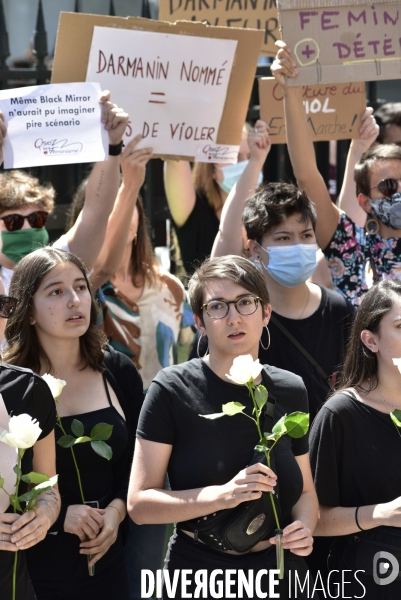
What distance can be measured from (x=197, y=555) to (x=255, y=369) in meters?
0.65

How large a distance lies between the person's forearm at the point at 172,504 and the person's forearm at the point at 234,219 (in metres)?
1.52

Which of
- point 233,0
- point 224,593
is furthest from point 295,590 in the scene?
point 233,0

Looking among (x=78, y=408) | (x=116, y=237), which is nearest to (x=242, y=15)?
(x=116, y=237)

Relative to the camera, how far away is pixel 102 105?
381cm

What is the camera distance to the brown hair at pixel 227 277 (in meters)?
2.95

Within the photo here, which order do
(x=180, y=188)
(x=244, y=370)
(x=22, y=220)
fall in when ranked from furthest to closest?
(x=180, y=188) → (x=22, y=220) → (x=244, y=370)

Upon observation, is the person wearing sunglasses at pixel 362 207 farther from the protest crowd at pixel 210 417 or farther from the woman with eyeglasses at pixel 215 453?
the woman with eyeglasses at pixel 215 453

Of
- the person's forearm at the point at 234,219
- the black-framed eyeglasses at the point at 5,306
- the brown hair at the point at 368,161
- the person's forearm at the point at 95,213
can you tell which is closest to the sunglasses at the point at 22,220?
the person's forearm at the point at 95,213

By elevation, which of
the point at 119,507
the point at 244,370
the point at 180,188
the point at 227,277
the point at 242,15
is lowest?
the point at 119,507

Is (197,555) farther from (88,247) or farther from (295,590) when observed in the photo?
(88,247)

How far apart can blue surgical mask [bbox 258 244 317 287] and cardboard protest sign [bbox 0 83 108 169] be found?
32.9 inches

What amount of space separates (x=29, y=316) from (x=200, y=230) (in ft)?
6.28

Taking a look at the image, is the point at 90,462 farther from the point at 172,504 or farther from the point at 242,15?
the point at 242,15

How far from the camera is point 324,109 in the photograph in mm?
4598
